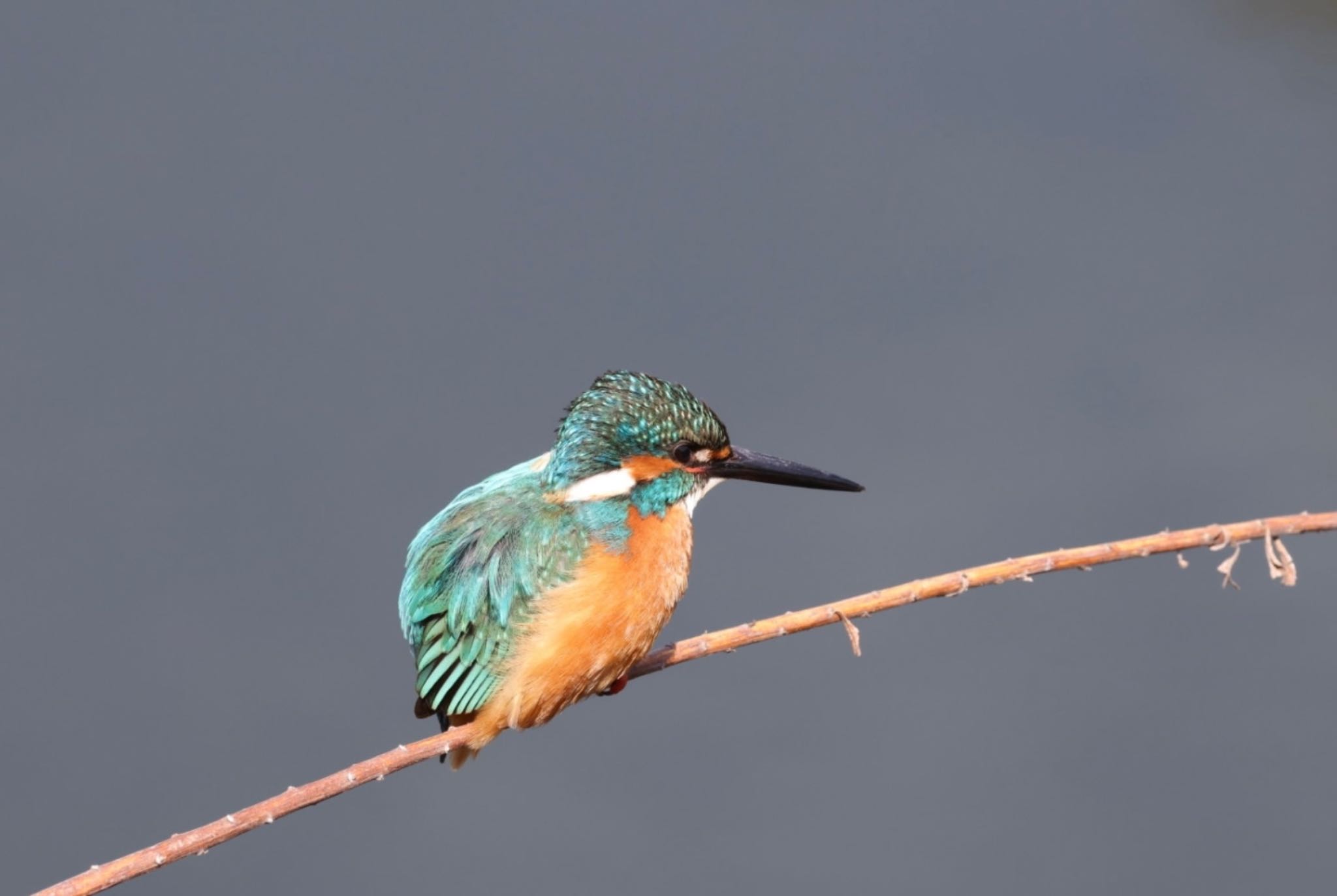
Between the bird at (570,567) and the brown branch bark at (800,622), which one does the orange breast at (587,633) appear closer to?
the bird at (570,567)

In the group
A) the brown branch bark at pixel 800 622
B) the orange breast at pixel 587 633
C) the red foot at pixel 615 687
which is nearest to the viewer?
the brown branch bark at pixel 800 622

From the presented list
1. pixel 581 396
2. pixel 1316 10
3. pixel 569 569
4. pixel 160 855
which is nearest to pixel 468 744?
pixel 569 569

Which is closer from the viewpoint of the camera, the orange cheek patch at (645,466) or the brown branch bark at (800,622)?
the brown branch bark at (800,622)

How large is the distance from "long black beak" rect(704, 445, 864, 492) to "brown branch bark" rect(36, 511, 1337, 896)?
0.31 metres

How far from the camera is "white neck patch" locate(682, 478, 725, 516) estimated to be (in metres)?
2.07

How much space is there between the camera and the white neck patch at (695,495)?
81.6 inches

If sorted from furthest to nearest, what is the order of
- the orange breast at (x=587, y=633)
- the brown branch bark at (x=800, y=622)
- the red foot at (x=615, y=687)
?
1. the red foot at (x=615, y=687)
2. the orange breast at (x=587, y=633)
3. the brown branch bark at (x=800, y=622)

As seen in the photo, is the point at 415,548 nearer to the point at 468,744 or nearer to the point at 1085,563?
the point at 468,744

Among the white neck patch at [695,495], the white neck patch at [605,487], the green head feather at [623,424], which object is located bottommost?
the white neck patch at [695,495]

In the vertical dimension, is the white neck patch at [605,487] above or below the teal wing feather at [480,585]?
above

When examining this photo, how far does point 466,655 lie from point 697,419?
397 mm

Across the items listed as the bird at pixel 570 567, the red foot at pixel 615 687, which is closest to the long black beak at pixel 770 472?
the bird at pixel 570 567

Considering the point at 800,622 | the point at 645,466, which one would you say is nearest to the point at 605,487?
the point at 645,466

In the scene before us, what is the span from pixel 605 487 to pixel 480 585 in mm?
Result: 191
